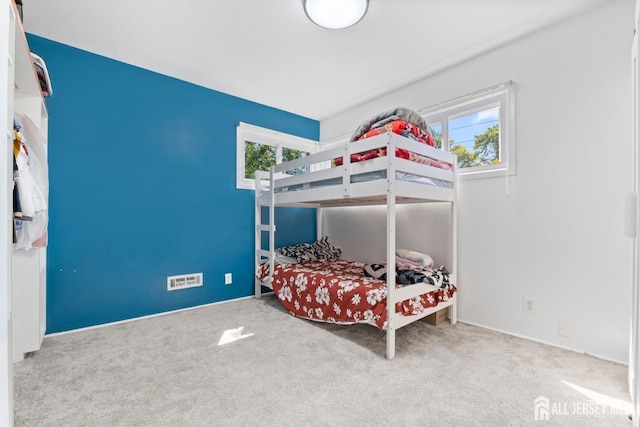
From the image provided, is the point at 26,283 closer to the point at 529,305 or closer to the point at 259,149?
the point at 259,149

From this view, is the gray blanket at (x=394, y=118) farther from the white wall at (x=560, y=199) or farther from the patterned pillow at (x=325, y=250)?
the patterned pillow at (x=325, y=250)

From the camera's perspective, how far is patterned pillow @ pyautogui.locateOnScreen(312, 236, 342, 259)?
3.41m

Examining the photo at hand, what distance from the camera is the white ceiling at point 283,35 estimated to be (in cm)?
190

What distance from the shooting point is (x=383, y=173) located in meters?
1.98

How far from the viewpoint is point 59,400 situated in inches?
56.0

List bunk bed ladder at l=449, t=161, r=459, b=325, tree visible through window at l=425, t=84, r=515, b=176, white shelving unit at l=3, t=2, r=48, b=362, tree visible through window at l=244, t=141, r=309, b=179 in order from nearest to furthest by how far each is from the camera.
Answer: white shelving unit at l=3, t=2, r=48, b=362 < tree visible through window at l=425, t=84, r=515, b=176 < bunk bed ladder at l=449, t=161, r=459, b=325 < tree visible through window at l=244, t=141, r=309, b=179

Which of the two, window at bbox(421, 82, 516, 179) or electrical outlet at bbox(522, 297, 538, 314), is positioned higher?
window at bbox(421, 82, 516, 179)

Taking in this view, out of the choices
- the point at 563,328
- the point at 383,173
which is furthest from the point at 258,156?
the point at 563,328

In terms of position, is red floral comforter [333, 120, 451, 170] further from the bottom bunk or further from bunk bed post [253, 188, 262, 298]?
bunk bed post [253, 188, 262, 298]

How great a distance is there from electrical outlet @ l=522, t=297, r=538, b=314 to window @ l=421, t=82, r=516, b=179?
95 cm

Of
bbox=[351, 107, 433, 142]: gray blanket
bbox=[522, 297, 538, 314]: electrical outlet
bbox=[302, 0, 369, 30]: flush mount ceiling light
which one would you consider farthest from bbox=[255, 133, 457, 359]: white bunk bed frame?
bbox=[302, 0, 369, 30]: flush mount ceiling light

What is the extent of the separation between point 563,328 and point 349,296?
1466 millimetres

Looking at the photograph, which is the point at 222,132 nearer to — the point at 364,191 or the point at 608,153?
the point at 364,191

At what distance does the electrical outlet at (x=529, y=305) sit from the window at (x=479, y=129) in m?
0.95
